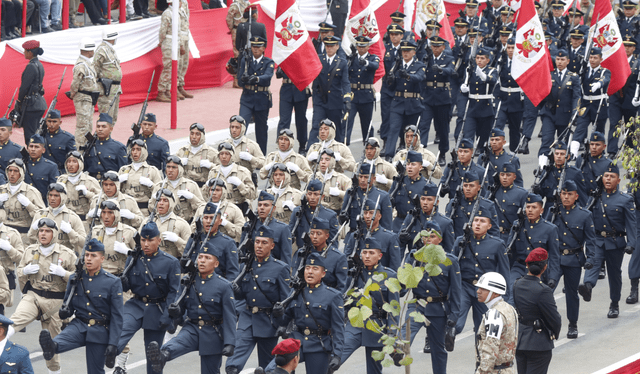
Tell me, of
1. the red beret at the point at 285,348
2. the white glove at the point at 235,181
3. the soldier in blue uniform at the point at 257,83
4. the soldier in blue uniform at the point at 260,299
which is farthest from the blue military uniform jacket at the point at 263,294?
the soldier in blue uniform at the point at 257,83

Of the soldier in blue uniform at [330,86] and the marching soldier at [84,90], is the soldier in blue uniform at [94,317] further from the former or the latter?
the soldier in blue uniform at [330,86]

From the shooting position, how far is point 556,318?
10797mm

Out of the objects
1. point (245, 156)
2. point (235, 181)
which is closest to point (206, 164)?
point (245, 156)

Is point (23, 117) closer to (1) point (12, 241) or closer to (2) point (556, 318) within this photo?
(1) point (12, 241)

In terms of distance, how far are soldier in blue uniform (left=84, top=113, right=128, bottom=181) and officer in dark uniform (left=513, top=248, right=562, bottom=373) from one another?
7.61 meters

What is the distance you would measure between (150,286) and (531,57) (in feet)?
26.8

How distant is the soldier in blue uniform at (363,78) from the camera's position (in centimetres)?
2016

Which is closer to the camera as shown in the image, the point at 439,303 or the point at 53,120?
→ the point at 439,303

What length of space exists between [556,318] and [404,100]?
9503 millimetres

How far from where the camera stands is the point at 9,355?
356 inches

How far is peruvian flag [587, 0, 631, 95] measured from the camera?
1911 centimetres

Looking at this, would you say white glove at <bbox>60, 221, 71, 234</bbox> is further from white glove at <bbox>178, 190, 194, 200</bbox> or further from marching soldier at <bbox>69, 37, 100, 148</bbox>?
marching soldier at <bbox>69, 37, 100, 148</bbox>

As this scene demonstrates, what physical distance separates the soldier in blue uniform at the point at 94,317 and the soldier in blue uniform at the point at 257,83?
807 cm

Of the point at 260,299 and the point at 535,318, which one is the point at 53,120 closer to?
the point at 260,299
